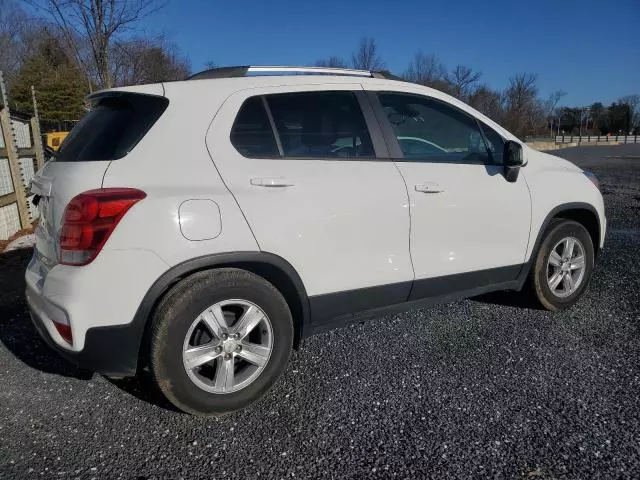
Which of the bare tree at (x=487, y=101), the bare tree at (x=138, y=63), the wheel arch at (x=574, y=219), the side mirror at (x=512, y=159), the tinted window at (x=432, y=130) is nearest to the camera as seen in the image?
the tinted window at (x=432, y=130)

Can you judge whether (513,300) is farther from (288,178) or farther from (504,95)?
(504,95)

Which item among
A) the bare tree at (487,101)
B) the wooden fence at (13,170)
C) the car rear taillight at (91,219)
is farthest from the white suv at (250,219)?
the bare tree at (487,101)

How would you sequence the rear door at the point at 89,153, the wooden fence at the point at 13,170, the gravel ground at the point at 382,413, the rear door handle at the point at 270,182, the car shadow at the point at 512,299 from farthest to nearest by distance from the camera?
the wooden fence at the point at 13,170, the car shadow at the point at 512,299, the rear door handle at the point at 270,182, the rear door at the point at 89,153, the gravel ground at the point at 382,413

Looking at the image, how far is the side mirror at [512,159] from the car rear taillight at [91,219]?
2.48 m

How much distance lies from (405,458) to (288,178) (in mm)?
1541

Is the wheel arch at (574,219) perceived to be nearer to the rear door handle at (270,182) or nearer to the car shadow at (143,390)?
the rear door handle at (270,182)

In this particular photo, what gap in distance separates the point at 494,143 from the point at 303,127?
1549 millimetres

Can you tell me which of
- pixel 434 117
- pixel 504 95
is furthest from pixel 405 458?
pixel 504 95

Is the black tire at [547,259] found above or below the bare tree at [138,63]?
below

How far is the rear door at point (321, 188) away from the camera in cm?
259

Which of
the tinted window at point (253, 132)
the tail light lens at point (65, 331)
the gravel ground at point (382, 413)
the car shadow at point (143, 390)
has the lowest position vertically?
the gravel ground at point (382, 413)

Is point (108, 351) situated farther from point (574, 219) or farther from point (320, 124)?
point (574, 219)

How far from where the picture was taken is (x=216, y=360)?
2611 millimetres

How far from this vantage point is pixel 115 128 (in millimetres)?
2533
